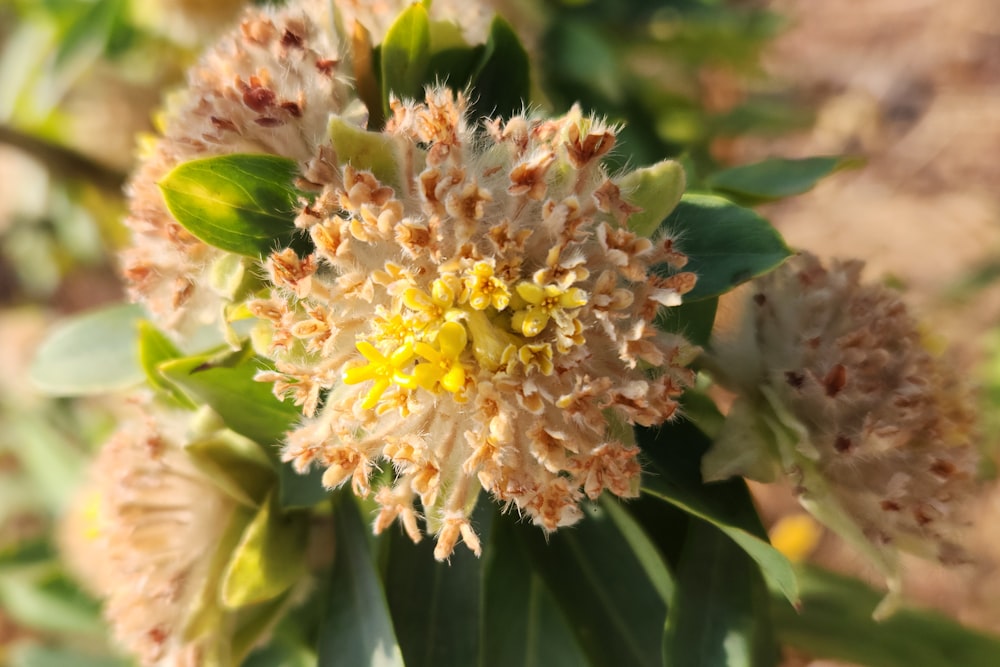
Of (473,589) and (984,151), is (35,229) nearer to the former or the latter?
(473,589)

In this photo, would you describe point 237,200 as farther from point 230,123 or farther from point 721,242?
point 721,242

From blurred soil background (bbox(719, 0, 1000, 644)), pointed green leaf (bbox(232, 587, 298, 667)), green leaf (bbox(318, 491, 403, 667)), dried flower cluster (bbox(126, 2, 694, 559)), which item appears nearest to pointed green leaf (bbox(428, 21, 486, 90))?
dried flower cluster (bbox(126, 2, 694, 559))

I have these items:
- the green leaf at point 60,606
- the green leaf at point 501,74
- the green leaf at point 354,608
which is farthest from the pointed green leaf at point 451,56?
the green leaf at point 60,606

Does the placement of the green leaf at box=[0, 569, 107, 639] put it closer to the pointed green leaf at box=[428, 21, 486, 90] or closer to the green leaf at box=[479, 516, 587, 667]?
the green leaf at box=[479, 516, 587, 667]

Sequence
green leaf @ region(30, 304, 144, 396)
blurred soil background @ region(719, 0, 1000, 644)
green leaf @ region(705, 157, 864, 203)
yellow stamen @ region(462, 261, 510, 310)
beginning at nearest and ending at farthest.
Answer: yellow stamen @ region(462, 261, 510, 310) < green leaf @ region(705, 157, 864, 203) < green leaf @ region(30, 304, 144, 396) < blurred soil background @ region(719, 0, 1000, 644)

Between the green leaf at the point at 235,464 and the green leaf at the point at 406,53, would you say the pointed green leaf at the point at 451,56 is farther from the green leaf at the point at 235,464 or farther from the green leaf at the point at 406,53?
the green leaf at the point at 235,464
